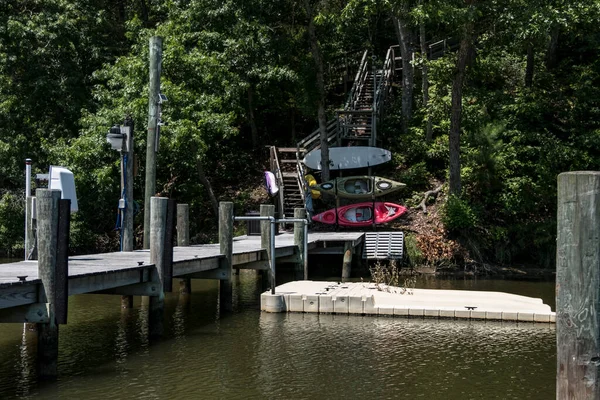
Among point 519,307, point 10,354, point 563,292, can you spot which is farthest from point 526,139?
point 563,292

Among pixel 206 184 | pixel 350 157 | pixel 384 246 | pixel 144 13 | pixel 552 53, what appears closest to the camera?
pixel 384 246

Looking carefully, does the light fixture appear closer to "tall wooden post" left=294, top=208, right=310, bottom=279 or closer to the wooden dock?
the wooden dock

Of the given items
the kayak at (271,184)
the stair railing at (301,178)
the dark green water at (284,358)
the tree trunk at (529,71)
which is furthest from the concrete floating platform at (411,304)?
the tree trunk at (529,71)

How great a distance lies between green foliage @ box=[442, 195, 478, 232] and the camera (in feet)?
74.9

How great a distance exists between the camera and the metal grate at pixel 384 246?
72.1ft

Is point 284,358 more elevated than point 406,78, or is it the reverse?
point 406,78

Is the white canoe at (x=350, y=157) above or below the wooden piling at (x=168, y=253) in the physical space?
above

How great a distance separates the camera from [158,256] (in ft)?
39.3

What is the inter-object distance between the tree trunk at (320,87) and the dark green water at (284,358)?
12063mm

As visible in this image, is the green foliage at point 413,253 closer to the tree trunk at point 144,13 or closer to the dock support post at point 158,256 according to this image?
the dock support post at point 158,256

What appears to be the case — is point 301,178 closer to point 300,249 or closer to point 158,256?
point 300,249

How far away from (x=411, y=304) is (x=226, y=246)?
3.61m

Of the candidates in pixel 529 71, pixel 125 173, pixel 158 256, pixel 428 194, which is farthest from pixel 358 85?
pixel 158 256

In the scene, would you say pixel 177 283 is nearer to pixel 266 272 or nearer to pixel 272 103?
pixel 266 272
